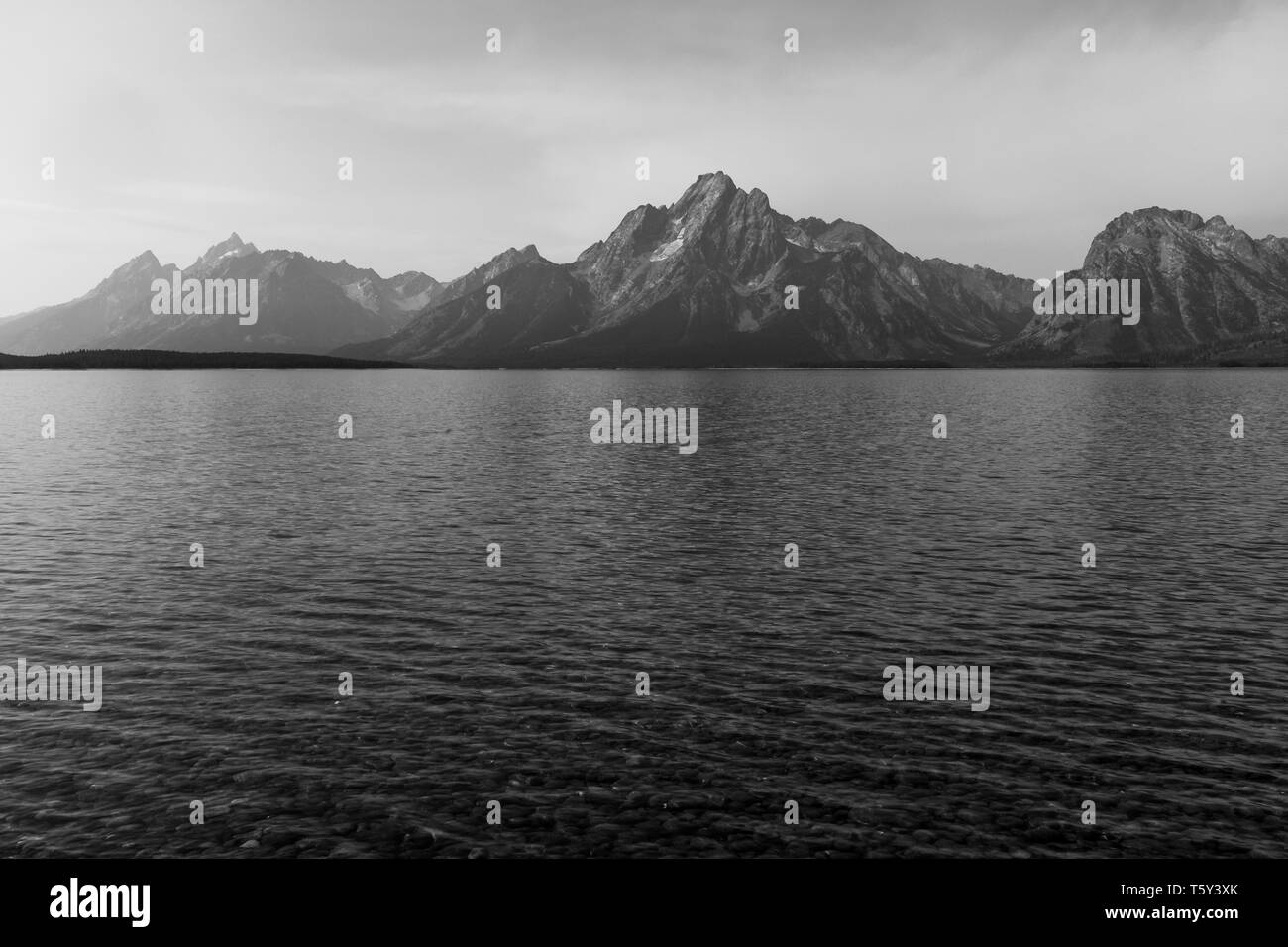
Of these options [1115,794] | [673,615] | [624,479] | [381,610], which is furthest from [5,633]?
[624,479]

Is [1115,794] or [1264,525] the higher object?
[1264,525]

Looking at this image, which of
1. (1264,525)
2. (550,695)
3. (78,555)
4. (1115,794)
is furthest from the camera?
(1264,525)

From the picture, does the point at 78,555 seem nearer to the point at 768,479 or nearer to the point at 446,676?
the point at 446,676

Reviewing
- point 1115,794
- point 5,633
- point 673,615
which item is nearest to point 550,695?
point 673,615

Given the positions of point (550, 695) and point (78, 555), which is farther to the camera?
point (78, 555)

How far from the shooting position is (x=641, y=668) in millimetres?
38969

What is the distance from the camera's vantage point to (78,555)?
57.1 metres

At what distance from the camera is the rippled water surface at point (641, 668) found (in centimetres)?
2608

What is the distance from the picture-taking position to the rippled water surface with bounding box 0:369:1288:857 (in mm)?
26078

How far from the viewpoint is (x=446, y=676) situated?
37.4 meters
